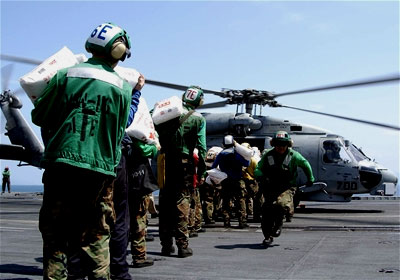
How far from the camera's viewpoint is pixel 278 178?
7.73m

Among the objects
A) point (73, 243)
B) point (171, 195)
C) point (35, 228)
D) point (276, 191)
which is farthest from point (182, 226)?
point (35, 228)

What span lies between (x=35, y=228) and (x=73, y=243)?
A: 722 centimetres

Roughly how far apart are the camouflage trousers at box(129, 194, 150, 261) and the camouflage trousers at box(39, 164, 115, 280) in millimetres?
2245

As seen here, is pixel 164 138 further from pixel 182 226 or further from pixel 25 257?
pixel 25 257

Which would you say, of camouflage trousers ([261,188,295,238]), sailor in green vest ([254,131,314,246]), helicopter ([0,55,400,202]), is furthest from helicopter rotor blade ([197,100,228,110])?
camouflage trousers ([261,188,295,238])

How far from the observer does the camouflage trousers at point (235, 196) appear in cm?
1027

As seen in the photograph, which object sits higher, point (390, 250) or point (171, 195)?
point (171, 195)

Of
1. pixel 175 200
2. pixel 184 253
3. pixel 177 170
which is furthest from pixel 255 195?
pixel 184 253

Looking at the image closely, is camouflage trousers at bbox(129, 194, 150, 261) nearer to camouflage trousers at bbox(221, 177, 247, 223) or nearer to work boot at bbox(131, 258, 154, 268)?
work boot at bbox(131, 258, 154, 268)

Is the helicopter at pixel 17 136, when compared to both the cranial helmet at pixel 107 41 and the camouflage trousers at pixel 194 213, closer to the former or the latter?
the camouflage trousers at pixel 194 213

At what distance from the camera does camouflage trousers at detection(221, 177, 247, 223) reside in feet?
33.7

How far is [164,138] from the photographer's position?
6871 mm

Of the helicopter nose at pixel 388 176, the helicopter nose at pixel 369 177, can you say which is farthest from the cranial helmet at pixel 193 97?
the helicopter nose at pixel 388 176

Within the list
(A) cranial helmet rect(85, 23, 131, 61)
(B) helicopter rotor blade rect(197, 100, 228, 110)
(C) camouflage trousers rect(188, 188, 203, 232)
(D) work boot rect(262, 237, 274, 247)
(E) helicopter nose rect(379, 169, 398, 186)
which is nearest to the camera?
(A) cranial helmet rect(85, 23, 131, 61)
